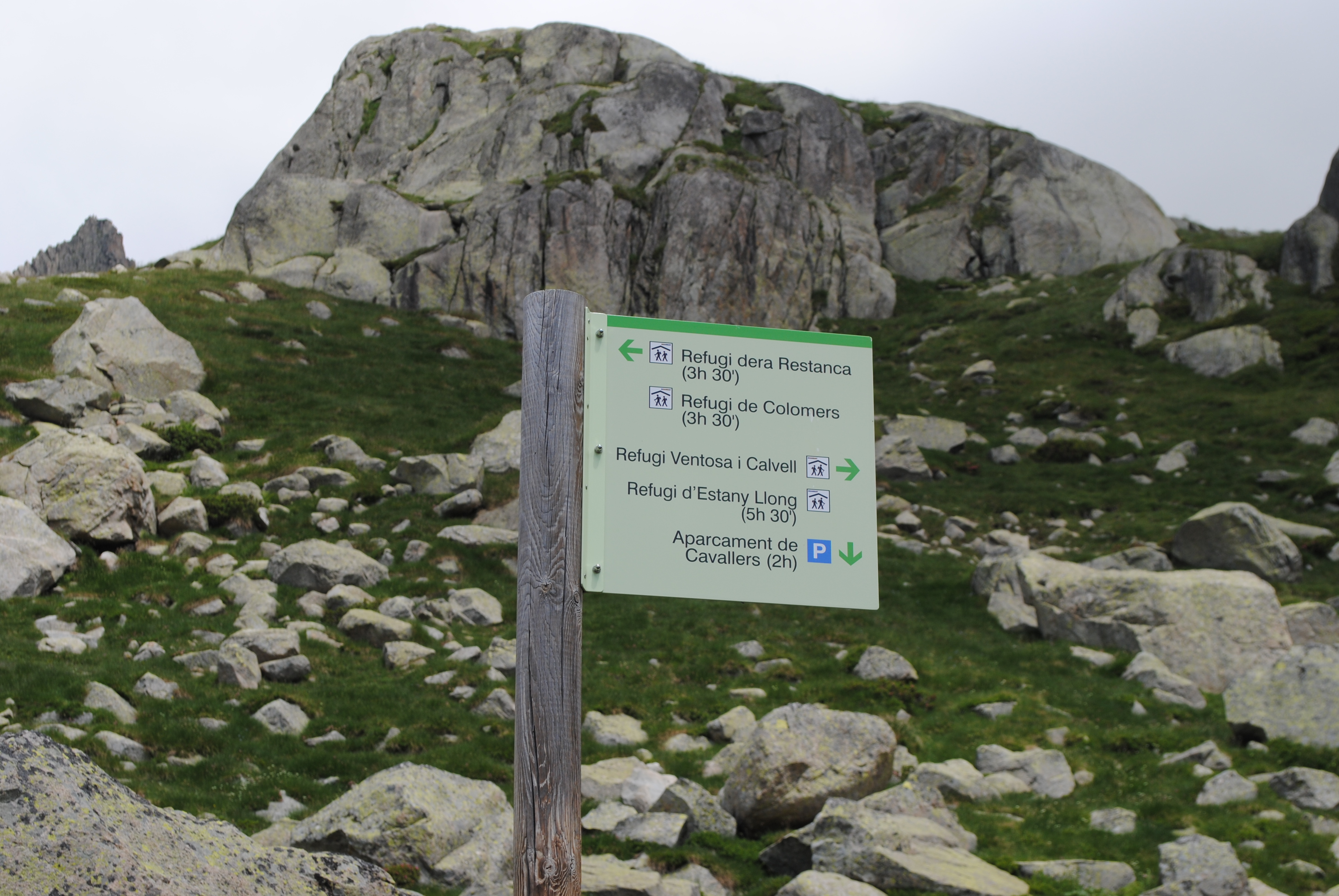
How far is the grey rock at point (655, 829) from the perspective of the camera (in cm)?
1169

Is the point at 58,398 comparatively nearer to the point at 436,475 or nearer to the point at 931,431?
the point at 436,475

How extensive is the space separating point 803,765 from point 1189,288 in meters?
59.4

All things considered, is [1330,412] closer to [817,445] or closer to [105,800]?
[817,445]

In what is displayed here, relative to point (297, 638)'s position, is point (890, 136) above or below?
above

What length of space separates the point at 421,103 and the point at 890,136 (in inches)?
2015

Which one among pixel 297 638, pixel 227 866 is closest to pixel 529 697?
pixel 227 866

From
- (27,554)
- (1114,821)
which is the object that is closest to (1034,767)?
(1114,821)

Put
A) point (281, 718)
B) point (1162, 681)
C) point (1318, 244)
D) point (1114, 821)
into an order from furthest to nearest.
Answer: point (1318, 244), point (1162, 681), point (281, 718), point (1114, 821)

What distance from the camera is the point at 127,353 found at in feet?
121

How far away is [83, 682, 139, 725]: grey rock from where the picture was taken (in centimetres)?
1432

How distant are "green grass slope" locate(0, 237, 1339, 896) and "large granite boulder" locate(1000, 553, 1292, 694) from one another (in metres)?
1.29

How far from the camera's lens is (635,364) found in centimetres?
629

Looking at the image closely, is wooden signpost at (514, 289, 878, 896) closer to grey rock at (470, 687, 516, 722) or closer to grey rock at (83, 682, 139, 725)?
grey rock at (470, 687, 516, 722)

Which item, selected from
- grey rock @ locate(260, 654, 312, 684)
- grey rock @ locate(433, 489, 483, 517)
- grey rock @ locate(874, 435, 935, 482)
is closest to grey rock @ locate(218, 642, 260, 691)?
grey rock @ locate(260, 654, 312, 684)
